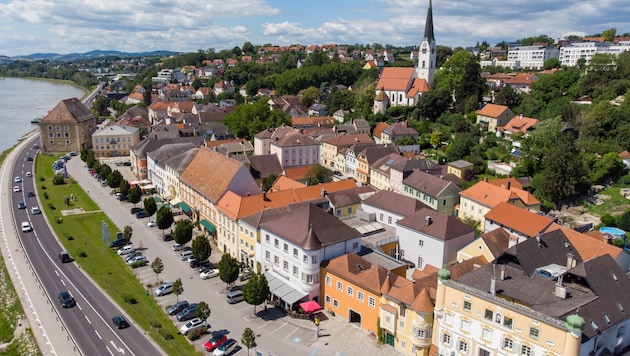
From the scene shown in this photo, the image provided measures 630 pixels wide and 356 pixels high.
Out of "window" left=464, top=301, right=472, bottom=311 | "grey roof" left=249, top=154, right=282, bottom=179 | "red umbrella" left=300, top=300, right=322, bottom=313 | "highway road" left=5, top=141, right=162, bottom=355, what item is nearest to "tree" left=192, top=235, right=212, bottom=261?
"highway road" left=5, top=141, right=162, bottom=355

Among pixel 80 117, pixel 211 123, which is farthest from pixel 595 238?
pixel 80 117

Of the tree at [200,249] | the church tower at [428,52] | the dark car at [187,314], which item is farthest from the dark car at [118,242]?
the church tower at [428,52]

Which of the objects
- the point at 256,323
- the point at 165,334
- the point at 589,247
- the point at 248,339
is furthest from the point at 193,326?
the point at 589,247

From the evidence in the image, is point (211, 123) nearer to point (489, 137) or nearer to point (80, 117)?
point (80, 117)

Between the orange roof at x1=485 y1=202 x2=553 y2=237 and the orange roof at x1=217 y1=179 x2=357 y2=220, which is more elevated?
the orange roof at x1=217 y1=179 x2=357 y2=220

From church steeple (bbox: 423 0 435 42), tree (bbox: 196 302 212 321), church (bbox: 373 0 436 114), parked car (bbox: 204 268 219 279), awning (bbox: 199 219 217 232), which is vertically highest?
church steeple (bbox: 423 0 435 42)

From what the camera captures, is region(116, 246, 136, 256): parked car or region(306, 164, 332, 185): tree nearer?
region(116, 246, 136, 256): parked car

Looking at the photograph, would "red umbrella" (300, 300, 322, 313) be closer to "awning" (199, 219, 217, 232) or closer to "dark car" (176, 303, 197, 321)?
"dark car" (176, 303, 197, 321)

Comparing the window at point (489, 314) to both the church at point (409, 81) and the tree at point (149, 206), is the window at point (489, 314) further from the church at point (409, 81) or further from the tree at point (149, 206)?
the church at point (409, 81)
